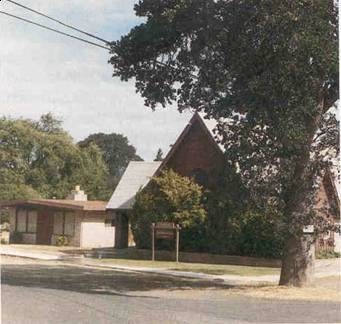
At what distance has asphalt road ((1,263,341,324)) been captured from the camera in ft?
35.4

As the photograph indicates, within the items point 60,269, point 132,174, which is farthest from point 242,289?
point 132,174

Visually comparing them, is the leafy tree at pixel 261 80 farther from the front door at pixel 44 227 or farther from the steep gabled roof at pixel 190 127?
the front door at pixel 44 227

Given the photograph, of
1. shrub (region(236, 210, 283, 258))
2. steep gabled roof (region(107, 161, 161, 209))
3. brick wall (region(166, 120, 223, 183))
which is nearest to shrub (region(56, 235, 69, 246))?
steep gabled roof (region(107, 161, 161, 209))

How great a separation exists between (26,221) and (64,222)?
344 centimetres

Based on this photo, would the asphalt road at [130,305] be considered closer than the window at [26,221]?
Yes

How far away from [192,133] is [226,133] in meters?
15.3

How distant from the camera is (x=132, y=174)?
3884 centimetres

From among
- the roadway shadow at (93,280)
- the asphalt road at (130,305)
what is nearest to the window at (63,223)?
the roadway shadow at (93,280)

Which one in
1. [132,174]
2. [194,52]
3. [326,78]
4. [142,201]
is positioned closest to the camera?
[326,78]

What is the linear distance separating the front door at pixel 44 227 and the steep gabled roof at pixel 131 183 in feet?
19.8

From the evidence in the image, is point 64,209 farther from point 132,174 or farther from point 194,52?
point 194,52

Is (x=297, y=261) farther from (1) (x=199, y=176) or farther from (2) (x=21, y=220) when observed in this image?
(2) (x=21, y=220)

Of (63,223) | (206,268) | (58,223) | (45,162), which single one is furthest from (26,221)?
(206,268)

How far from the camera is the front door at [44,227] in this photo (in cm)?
4131
